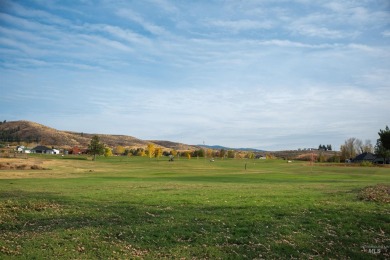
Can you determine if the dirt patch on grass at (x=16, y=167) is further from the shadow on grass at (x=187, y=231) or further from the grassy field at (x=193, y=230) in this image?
the shadow on grass at (x=187, y=231)

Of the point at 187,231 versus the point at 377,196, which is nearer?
the point at 187,231

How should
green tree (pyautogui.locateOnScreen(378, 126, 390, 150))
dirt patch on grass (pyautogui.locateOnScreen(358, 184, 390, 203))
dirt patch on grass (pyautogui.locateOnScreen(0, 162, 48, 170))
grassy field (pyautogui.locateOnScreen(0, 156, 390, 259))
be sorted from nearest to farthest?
grassy field (pyautogui.locateOnScreen(0, 156, 390, 259)), dirt patch on grass (pyautogui.locateOnScreen(358, 184, 390, 203)), green tree (pyautogui.locateOnScreen(378, 126, 390, 150)), dirt patch on grass (pyautogui.locateOnScreen(0, 162, 48, 170))

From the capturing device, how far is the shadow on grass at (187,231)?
12.2m

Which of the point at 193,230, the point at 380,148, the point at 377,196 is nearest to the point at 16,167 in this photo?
the point at 193,230

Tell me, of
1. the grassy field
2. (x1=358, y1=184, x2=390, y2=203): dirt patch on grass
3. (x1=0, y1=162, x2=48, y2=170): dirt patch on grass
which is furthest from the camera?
(x1=0, y1=162, x2=48, y2=170): dirt patch on grass

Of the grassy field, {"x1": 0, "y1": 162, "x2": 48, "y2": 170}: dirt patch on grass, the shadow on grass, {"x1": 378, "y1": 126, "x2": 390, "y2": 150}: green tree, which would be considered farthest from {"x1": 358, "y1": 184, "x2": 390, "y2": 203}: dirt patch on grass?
{"x1": 0, "y1": 162, "x2": 48, "y2": 170}: dirt patch on grass

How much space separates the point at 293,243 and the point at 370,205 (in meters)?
7.99

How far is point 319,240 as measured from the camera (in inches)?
537

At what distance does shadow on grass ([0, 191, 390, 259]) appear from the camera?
12.2 m

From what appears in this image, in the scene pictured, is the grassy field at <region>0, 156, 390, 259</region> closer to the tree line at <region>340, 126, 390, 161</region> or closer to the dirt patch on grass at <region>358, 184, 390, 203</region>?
the dirt patch on grass at <region>358, 184, 390, 203</region>

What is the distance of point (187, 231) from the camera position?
14062mm

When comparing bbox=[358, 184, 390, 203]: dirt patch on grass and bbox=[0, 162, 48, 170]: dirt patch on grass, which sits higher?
bbox=[358, 184, 390, 203]: dirt patch on grass

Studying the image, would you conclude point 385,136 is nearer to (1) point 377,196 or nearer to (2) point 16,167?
(1) point 377,196

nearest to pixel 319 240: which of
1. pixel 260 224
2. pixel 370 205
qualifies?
pixel 260 224
